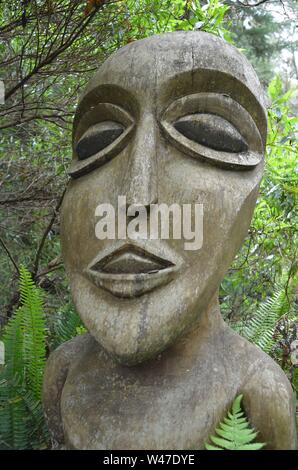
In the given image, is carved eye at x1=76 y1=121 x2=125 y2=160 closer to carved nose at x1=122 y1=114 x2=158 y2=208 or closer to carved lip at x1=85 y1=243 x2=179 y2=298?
carved nose at x1=122 y1=114 x2=158 y2=208

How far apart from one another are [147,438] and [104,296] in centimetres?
51

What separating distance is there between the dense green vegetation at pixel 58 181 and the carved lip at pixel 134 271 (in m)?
0.81

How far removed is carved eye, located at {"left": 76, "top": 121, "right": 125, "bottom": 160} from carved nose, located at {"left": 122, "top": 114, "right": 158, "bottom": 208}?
0.15 meters

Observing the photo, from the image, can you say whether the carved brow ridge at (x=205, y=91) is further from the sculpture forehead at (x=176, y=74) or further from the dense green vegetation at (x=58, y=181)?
the dense green vegetation at (x=58, y=181)

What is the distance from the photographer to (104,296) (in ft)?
5.30

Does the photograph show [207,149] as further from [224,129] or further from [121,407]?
[121,407]

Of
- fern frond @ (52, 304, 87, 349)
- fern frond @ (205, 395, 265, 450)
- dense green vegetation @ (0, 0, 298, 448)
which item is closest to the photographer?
fern frond @ (205, 395, 265, 450)

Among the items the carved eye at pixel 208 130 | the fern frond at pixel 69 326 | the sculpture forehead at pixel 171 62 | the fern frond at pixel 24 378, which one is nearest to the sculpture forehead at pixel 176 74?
the sculpture forehead at pixel 171 62

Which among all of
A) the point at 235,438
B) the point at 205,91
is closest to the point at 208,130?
the point at 205,91

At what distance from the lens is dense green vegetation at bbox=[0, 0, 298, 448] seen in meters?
2.40

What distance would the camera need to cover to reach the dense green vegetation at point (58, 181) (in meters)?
2.40

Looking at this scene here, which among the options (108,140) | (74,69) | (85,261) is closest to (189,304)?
(85,261)

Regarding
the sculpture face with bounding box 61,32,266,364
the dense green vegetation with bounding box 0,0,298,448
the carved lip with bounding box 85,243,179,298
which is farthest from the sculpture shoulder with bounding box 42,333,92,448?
the carved lip with bounding box 85,243,179,298

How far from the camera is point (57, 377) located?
1992 mm
